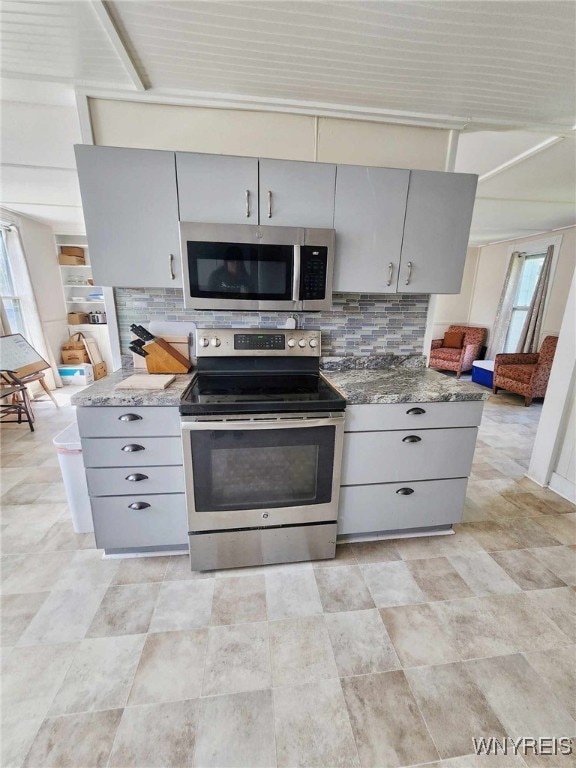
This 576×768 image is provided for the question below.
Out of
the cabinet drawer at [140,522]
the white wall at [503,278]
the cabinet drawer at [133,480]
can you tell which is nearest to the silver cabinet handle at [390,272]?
the cabinet drawer at [133,480]

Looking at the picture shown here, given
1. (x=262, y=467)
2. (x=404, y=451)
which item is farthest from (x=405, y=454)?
(x=262, y=467)

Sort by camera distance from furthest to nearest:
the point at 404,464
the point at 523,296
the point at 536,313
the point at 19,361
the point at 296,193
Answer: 1. the point at 523,296
2. the point at 536,313
3. the point at 19,361
4. the point at 404,464
5. the point at 296,193

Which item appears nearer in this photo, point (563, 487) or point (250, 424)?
point (250, 424)

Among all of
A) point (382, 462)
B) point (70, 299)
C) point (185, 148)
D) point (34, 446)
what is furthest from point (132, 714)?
point (70, 299)

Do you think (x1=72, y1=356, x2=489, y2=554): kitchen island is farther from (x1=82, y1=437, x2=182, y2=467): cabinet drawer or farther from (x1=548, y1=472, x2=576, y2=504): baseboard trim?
(x1=548, y1=472, x2=576, y2=504): baseboard trim

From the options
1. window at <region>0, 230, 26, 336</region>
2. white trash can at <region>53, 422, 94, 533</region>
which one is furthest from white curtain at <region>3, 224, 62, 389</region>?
white trash can at <region>53, 422, 94, 533</region>

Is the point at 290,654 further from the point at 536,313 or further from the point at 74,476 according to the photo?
the point at 536,313

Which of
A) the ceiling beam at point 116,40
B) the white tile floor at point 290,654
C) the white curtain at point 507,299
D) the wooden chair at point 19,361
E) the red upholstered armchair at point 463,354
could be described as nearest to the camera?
the white tile floor at point 290,654

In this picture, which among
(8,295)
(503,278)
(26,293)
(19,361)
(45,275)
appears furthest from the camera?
(503,278)

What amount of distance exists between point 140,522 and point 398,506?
146 centimetres

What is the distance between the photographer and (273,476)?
1619mm

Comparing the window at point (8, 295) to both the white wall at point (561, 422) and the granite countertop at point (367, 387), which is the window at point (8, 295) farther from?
the white wall at point (561, 422)

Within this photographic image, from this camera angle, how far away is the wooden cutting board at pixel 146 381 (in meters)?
1.64

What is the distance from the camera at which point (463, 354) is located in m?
5.85
